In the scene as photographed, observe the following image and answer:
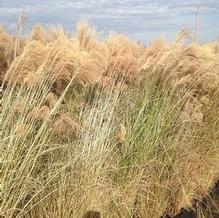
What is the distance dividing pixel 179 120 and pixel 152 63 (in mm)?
743

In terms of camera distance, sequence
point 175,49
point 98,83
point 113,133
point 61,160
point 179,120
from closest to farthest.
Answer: point 61,160 → point 113,133 → point 98,83 → point 179,120 → point 175,49

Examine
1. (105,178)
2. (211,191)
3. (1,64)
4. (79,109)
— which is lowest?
(211,191)

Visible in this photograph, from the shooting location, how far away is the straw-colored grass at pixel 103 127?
452cm

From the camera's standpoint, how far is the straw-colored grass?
4.52 m

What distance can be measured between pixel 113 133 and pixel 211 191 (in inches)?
77.3

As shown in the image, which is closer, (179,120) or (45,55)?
(45,55)

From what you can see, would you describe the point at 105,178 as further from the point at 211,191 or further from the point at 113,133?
the point at 211,191

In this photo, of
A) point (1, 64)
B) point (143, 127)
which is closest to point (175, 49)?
point (143, 127)

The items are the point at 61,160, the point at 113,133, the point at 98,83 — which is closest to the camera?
the point at 61,160

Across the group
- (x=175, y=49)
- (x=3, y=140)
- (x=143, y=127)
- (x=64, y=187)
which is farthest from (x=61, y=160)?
(x=175, y=49)

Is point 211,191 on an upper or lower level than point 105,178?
lower

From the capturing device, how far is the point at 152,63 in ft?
21.2

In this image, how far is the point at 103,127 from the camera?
5191 mm

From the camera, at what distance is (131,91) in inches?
240
